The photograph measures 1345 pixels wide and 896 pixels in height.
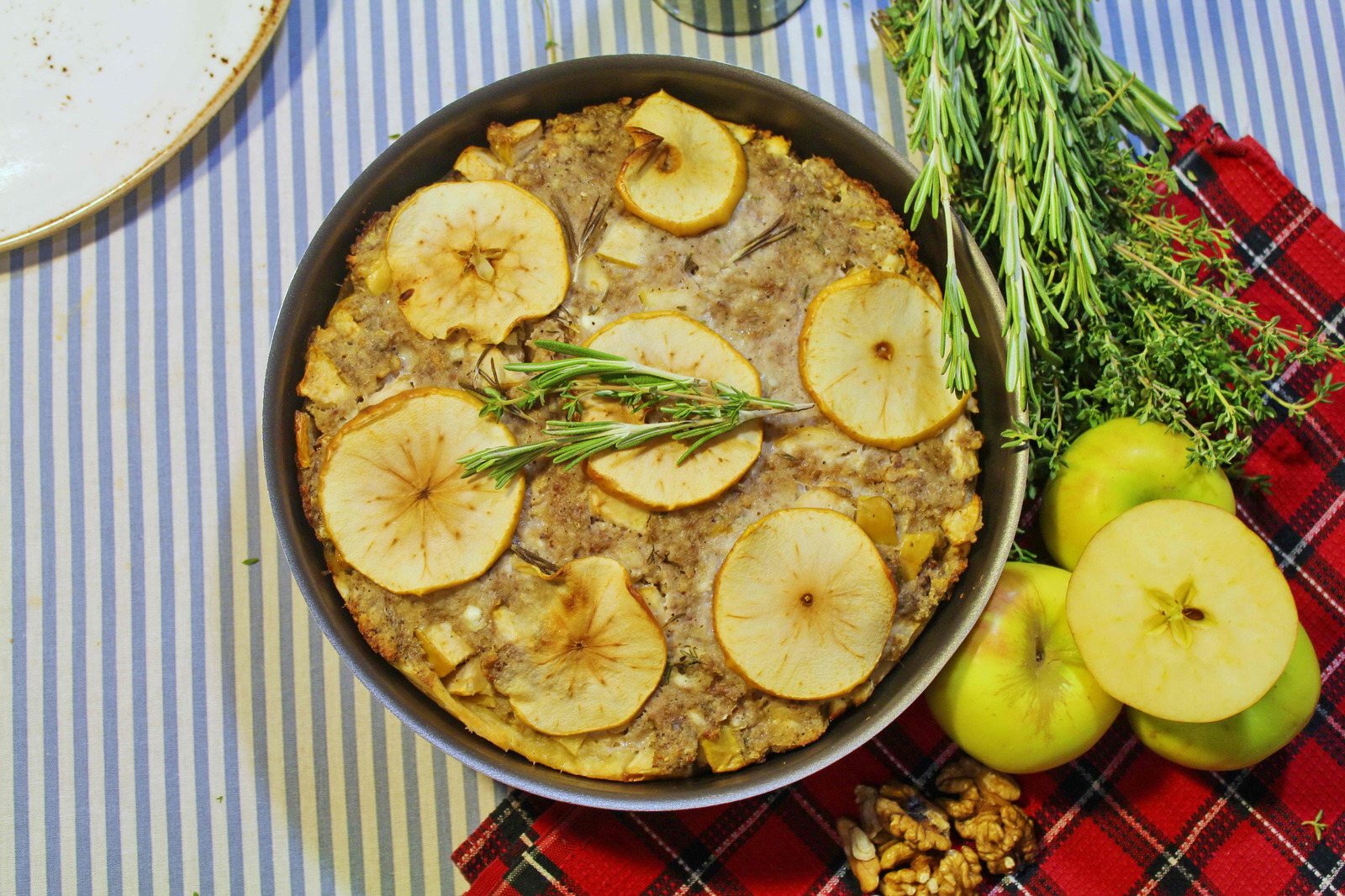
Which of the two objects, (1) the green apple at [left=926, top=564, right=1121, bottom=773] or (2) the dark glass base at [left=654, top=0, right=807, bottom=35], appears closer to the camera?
(1) the green apple at [left=926, top=564, right=1121, bottom=773]

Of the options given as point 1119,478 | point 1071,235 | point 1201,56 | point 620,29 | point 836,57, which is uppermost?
point 1201,56

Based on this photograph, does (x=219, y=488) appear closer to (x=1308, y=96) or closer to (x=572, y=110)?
(x=572, y=110)

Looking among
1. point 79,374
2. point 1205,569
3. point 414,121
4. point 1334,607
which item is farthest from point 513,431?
point 1334,607

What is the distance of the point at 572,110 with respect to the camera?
2.00 m

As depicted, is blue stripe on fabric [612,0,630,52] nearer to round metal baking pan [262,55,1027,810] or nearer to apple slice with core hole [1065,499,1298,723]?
round metal baking pan [262,55,1027,810]

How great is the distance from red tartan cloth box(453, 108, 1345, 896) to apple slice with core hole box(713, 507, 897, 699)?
1.53ft

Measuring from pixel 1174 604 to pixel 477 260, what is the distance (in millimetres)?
1448

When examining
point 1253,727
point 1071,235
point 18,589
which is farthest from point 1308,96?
point 18,589

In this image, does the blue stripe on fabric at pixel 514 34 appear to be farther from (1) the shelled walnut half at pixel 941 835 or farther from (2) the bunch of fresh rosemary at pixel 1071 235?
(1) the shelled walnut half at pixel 941 835

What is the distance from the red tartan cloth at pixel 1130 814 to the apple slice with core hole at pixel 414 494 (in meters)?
0.65

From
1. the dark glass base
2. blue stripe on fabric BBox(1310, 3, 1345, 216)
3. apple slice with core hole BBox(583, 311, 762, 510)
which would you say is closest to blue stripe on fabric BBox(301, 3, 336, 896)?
the dark glass base

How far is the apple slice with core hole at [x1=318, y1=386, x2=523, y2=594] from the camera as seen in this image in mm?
1725

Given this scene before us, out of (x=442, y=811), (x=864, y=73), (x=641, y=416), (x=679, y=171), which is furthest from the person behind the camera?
(x=864, y=73)

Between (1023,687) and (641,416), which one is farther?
(1023,687)
